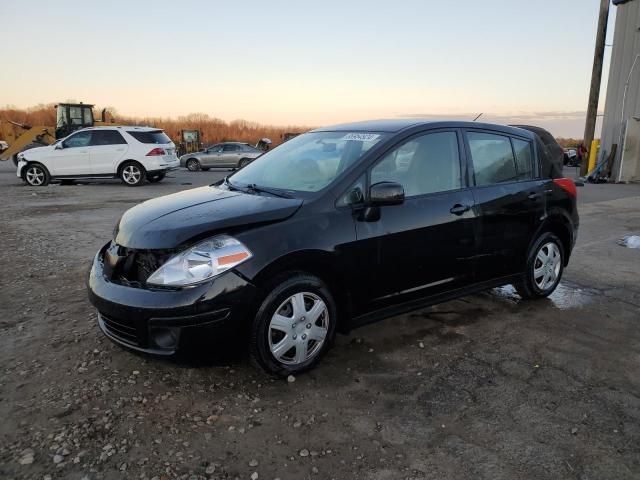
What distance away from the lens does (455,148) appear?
13.4 feet

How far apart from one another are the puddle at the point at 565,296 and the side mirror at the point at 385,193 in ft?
7.29

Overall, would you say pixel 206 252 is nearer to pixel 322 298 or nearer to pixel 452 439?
pixel 322 298

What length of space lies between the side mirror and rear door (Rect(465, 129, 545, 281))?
999 mm

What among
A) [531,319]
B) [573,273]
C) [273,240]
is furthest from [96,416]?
[573,273]

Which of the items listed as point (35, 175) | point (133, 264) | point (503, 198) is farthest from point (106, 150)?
point (503, 198)

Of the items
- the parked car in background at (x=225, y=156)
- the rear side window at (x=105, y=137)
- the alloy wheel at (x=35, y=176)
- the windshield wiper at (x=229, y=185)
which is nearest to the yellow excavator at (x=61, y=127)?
the parked car in background at (x=225, y=156)

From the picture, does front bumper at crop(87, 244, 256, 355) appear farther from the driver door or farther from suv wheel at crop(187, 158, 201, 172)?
suv wheel at crop(187, 158, 201, 172)

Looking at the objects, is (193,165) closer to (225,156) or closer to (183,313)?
(225,156)

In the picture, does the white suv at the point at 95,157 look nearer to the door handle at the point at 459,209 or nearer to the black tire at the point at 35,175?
the black tire at the point at 35,175

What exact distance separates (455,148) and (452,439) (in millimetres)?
2314

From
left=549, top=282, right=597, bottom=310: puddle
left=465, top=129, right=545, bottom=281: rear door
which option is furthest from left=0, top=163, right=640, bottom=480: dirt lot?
left=465, top=129, right=545, bottom=281: rear door

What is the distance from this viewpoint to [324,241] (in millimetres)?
3258

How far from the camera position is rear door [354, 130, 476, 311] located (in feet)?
11.6

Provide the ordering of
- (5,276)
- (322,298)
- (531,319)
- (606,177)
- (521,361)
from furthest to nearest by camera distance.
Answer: (606,177)
(5,276)
(531,319)
(521,361)
(322,298)
